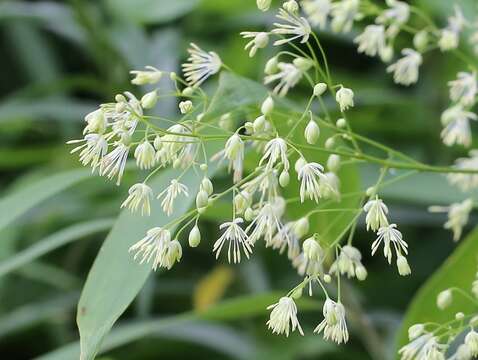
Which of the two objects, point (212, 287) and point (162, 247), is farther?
point (212, 287)

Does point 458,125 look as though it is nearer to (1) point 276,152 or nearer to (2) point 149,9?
(1) point 276,152

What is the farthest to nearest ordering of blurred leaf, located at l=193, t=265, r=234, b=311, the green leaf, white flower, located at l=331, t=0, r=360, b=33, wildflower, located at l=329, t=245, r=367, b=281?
blurred leaf, located at l=193, t=265, r=234, b=311
the green leaf
white flower, located at l=331, t=0, r=360, b=33
wildflower, located at l=329, t=245, r=367, b=281

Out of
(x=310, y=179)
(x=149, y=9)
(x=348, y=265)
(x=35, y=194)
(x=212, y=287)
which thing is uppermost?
(x=310, y=179)

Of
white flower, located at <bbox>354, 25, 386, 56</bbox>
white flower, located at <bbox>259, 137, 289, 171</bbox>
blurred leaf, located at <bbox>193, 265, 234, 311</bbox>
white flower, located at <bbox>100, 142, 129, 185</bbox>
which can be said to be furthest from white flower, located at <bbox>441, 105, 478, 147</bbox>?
blurred leaf, located at <bbox>193, 265, 234, 311</bbox>

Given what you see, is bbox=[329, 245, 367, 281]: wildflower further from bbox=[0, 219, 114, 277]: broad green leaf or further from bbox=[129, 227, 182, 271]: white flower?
bbox=[0, 219, 114, 277]: broad green leaf

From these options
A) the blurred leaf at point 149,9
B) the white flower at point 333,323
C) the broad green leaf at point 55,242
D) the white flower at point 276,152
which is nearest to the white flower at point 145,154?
the white flower at point 276,152

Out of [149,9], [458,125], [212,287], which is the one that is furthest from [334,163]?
[149,9]

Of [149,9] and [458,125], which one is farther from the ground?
[458,125]
